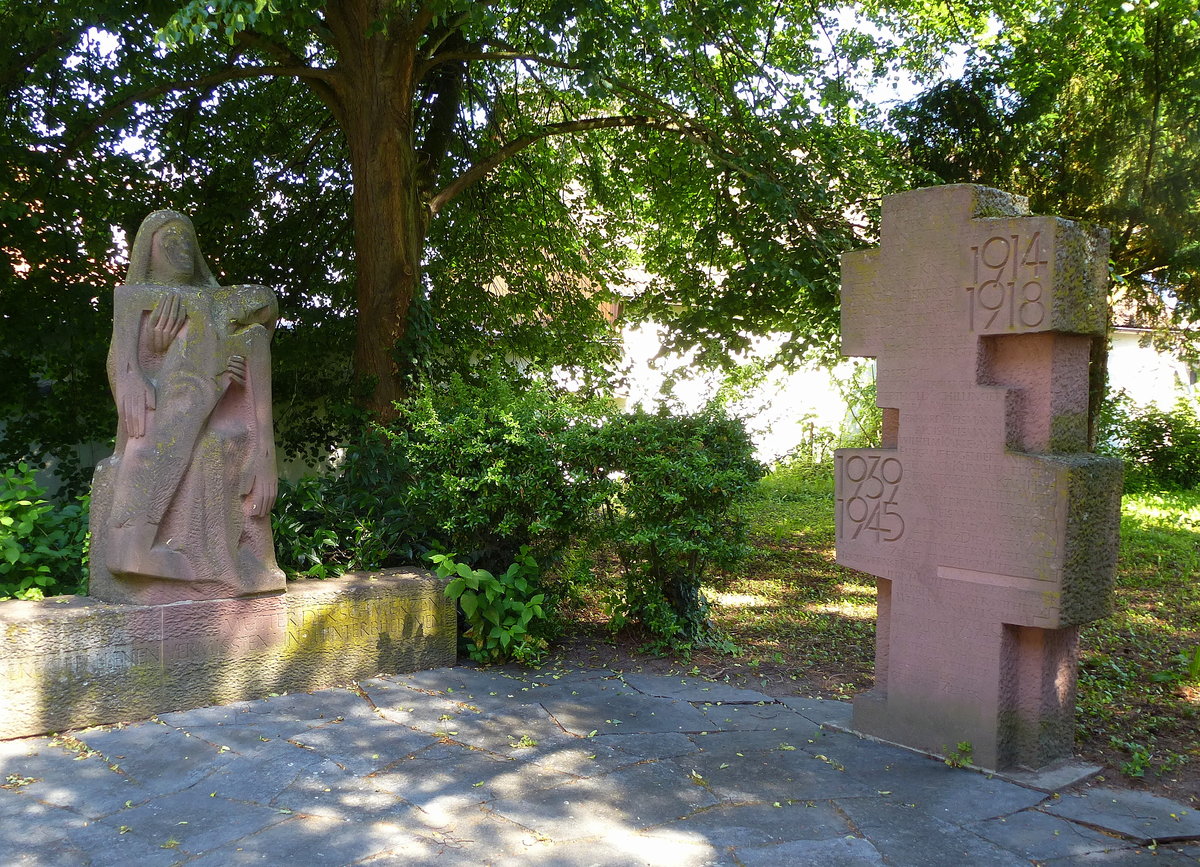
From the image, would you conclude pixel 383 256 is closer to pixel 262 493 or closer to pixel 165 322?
pixel 165 322

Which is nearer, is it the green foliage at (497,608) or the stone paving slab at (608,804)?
the stone paving slab at (608,804)

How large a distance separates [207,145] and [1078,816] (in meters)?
9.50

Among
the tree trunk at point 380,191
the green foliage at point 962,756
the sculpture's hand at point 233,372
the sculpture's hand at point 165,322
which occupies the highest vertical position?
the tree trunk at point 380,191

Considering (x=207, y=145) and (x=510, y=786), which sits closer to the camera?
(x=510, y=786)

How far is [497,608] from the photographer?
18.6ft

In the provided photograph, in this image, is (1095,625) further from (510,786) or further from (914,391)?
(510,786)

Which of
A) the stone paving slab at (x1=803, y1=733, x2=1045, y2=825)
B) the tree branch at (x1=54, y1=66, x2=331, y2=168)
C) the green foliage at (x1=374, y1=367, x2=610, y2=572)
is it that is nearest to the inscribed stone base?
the stone paving slab at (x1=803, y1=733, x2=1045, y2=825)

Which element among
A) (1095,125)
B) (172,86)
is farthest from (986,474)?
(172,86)

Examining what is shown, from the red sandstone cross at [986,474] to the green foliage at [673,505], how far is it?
1.44 meters

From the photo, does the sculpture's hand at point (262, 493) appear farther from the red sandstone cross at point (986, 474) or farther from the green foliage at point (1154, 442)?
the green foliage at point (1154, 442)

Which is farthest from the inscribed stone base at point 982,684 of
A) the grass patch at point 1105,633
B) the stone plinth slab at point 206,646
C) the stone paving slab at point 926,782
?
the stone plinth slab at point 206,646

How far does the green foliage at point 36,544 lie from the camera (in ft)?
16.1

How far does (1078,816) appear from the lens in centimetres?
352

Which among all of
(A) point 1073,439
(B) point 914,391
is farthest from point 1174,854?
(B) point 914,391
